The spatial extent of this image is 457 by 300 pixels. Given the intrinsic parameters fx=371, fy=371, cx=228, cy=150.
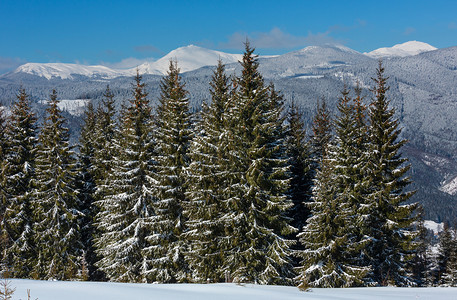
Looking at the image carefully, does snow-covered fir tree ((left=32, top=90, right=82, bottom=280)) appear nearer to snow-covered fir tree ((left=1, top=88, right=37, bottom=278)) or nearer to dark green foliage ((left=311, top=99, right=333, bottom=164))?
snow-covered fir tree ((left=1, top=88, right=37, bottom=278))

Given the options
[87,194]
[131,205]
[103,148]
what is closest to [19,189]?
[87,194]

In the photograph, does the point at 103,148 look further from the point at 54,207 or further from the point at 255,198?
the point at 255,198

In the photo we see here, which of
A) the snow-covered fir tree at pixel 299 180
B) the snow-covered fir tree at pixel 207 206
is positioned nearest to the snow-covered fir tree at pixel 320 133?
the snow-covered fir tree at pixel 299 180

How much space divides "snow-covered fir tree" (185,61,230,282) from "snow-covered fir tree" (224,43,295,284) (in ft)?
1.92

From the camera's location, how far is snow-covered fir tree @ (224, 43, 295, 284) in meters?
19.6

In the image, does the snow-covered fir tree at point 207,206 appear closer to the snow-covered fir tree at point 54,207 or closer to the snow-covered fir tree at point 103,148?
the snow-covered fir tree at point 103,148

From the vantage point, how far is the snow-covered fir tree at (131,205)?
2348cm

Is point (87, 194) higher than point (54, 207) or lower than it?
higher

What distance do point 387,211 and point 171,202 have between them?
13.2m

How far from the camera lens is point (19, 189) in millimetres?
27625

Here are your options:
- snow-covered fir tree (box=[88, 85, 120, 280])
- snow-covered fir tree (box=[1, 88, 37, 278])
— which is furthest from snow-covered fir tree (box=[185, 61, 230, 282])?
snow-covered fir tree (box=[1, 88, 37, 278])

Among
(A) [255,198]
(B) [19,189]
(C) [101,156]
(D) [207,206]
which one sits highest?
(C) [101,156]

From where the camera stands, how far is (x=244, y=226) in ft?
66.7

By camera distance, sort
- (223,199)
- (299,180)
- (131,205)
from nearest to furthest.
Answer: (223,199)
(131,205)
(299,180)
